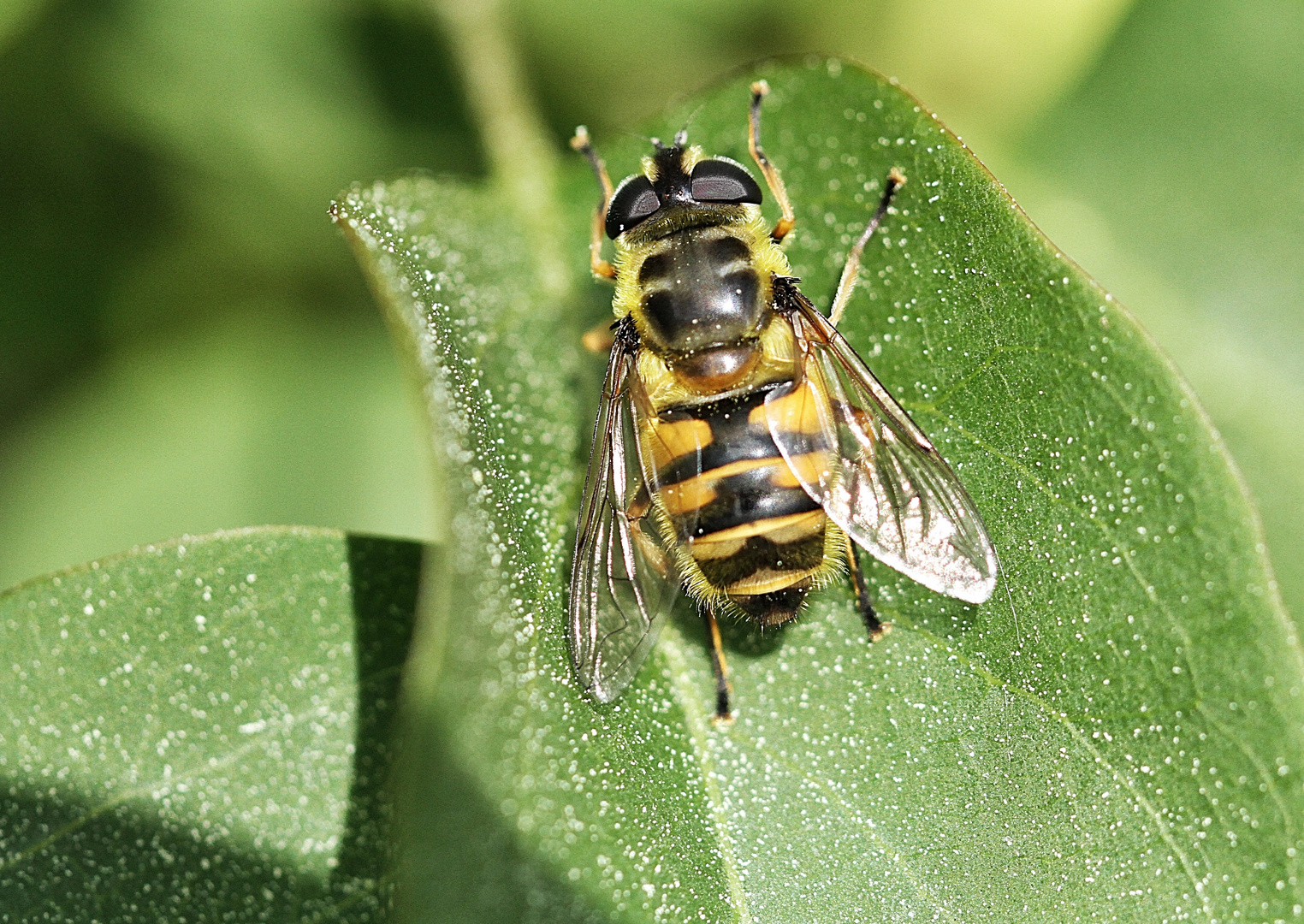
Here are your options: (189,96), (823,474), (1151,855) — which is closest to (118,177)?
(189,96)

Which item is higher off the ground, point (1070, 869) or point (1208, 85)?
point (1208, 85)

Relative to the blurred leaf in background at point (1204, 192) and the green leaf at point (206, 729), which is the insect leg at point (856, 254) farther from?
the blurred leaf in background at point (1204, 192)

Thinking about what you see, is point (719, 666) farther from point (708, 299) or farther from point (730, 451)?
point (708, 299)

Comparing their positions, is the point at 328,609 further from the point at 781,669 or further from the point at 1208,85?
the point at 1208,85

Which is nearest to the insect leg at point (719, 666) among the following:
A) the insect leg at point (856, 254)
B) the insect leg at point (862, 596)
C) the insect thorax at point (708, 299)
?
the insect leg at point (862, 596)

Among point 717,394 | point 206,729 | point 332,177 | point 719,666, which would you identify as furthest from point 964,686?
point 332,177
